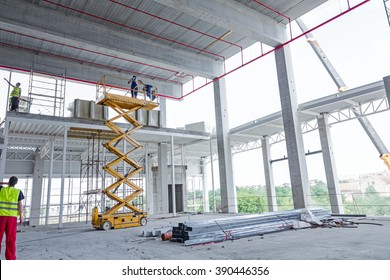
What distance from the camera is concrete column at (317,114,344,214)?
15838mm

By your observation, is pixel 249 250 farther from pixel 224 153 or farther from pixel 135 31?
pixel 135 31

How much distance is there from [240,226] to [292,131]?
7.48 meters

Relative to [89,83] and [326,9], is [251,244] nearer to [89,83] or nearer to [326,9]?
[326,9]

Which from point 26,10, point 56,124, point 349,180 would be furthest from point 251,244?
point 349,180

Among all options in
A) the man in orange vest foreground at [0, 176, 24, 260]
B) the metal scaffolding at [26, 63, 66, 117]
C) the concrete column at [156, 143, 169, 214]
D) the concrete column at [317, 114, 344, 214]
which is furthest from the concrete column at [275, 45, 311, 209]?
the metal scaffolding at [26, 63, 66, 117]

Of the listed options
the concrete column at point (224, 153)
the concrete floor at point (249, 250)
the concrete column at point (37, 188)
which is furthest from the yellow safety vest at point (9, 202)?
the concrete column at point (37, 188)

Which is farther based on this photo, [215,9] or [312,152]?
[312,152]

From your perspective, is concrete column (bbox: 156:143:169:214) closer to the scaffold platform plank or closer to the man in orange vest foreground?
the scaffold platform plank

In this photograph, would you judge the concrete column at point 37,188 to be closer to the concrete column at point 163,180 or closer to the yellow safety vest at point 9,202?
the concrete column at point 163,180

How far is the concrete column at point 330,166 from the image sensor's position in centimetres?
1584

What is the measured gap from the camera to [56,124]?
13.8 metres

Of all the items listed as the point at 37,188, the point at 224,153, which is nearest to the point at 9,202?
the point at 224,153

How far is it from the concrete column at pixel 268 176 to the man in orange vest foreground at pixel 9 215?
58.5ft

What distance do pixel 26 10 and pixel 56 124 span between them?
5.56m
